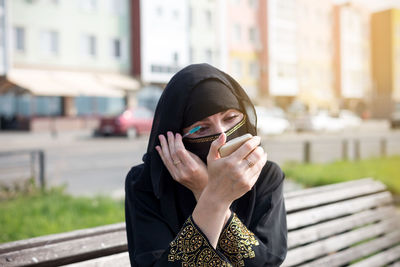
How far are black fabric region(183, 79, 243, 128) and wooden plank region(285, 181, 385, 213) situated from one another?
133 centimetres

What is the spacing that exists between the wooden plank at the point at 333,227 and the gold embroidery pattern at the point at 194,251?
4.03 feet

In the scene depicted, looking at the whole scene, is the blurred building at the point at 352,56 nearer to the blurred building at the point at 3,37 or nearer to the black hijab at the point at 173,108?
the blurred building at the point at 3,37

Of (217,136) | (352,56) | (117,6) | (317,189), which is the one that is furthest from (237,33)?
(217,136)

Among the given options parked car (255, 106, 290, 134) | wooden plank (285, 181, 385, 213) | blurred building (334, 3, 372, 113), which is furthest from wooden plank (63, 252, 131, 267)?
blurred building (334, 3, 372, 113)

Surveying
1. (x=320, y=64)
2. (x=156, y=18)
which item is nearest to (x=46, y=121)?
(x=156, y=18)

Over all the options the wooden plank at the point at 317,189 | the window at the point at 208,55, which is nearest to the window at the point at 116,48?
the window at the point at 208,55

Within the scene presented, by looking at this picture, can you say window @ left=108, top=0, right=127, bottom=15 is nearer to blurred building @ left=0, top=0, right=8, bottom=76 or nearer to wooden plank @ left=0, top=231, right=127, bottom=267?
blurred building @ left=0, top=0, right=8, bottom=76

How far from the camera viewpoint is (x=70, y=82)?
1161 inches

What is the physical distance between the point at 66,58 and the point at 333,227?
3001cm

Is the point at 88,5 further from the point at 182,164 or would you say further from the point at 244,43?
the point at 182,164

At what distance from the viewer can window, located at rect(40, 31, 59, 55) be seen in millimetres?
29719

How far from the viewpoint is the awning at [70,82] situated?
26750 mm

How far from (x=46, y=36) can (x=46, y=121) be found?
5758mm

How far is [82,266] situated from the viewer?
1.92 m
